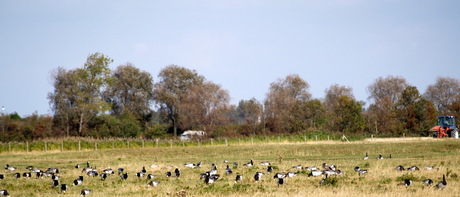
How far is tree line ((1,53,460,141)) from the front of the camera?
99.3 metres

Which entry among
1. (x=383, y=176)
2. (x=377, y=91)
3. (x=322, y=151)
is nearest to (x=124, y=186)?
(x=383, y=176)

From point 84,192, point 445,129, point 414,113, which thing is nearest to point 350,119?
point 414,113

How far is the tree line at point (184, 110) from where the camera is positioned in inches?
3910

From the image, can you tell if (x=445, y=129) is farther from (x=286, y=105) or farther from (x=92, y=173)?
(x=92, y=173)

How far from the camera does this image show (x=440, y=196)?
19.4 metres

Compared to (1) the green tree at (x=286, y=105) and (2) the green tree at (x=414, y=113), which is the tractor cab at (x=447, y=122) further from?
(1) the green tree at (x=286, y=105)

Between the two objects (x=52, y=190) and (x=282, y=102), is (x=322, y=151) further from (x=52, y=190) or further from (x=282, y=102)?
(x=282, y=102)

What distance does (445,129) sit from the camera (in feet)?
264

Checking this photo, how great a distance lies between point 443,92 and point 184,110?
76.1 metres

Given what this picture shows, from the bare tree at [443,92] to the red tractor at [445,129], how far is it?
62360 mm

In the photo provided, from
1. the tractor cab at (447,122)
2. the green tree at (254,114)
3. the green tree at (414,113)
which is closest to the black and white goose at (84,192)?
the tractor cab at (447,122)

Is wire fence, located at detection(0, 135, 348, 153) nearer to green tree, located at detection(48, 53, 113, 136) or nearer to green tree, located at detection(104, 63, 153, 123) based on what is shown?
green tree, located at detection(48, 53, 113, 136)

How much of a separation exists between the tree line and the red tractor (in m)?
11.7

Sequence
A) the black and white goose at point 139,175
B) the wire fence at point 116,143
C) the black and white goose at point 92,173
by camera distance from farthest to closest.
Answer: the wire fence at point 116,143
the black and white goose at point 92,173
the black and white goose at point 139,175
